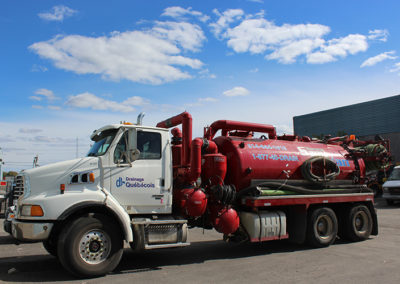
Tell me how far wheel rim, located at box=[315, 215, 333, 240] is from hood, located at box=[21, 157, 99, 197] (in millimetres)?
6002

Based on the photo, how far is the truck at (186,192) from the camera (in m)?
6.41

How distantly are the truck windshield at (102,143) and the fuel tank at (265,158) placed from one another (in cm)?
297

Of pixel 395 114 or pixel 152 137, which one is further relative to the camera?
pixel 395 114

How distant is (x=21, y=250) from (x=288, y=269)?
21.4 ft

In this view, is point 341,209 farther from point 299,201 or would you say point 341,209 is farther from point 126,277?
point 126,277

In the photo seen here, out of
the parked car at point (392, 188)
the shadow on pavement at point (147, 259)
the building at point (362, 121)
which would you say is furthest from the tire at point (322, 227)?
the building at point (362, 121)

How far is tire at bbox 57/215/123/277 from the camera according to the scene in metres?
6.17

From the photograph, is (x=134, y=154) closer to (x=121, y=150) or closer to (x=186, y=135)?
(x=121, y=150)

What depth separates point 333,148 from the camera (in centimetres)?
1099

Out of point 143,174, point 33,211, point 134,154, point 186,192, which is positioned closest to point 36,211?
point 33,211

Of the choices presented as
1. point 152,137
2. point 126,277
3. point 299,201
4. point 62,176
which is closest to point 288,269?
point 299,201

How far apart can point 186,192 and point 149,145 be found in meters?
1.32

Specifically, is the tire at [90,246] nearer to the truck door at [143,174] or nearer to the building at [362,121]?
the truck door at [143,174]

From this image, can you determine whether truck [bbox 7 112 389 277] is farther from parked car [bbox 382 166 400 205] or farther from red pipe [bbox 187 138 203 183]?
parked car [bbox 382 166 400 205]
